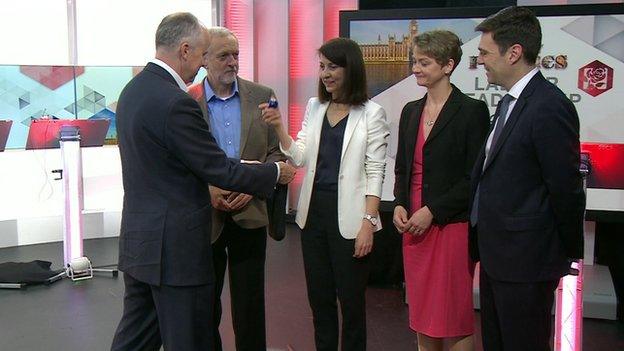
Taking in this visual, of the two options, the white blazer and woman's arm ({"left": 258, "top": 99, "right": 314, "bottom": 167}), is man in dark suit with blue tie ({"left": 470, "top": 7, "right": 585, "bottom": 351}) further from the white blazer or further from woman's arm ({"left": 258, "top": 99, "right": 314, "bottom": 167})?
woman's arm ({"left": 258, "top": 99, "right": 314, "bottom": 167})

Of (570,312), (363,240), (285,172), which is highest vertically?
(285,172)

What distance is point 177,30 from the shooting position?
236 centimetres

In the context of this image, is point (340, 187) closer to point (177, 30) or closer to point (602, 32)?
point (177, 30)

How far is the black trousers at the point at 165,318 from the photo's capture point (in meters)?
2.37

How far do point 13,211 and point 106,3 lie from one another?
2.58 meters

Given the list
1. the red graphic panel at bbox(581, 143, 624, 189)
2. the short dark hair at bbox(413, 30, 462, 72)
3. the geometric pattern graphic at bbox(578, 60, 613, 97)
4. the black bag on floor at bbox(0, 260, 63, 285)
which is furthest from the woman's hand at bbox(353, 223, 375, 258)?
the black bag on floor at bbox(0, 260, 63, 285)

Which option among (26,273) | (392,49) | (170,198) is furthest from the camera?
(26,273)

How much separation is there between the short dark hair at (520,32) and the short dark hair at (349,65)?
0.74 metres

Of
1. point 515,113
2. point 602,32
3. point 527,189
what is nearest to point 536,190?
point 527,189

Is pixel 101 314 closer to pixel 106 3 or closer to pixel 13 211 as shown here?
pixel 13 211

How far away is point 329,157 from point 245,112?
428mm

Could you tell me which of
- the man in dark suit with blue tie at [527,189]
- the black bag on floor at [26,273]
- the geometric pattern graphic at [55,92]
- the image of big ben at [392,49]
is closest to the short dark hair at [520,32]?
the man in dark suit with blue tie at [527,189]

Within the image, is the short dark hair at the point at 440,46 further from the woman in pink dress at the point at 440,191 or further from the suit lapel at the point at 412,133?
the suit lapel at the point at 412,133

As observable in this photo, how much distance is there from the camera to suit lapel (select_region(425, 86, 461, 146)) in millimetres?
2752
